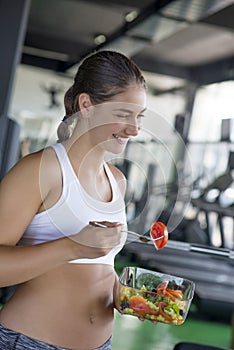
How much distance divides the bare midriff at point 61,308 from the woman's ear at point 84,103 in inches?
12.6

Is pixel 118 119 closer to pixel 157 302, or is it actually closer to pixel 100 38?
pixel 157 302

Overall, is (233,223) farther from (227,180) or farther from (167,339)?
(167,339)

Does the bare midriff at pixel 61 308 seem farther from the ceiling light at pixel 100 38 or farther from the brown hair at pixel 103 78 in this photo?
the ceiling light at pixel 100 38

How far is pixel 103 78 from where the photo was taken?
1.34 metres

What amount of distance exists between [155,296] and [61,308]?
0.20 metres

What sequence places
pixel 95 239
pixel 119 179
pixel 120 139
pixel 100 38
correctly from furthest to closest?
pixel 100 38 → pixel 119 179 → pixel 120 139 → pixel 95 239

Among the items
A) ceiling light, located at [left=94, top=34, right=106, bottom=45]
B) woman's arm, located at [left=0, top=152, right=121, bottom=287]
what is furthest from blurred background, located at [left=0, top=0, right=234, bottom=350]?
woman's arm, located at [left=0, top=152, right=121, bottom=287]

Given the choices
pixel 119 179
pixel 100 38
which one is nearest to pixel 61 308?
pixel 119 179

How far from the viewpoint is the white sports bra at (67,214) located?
4.28ft

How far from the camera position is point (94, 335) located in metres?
1.41

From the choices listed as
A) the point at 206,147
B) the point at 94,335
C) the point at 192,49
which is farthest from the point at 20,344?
the point at 192,49

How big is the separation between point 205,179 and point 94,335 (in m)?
7.87

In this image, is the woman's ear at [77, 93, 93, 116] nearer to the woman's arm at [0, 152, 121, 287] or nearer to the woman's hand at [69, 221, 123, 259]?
the woman's arm at [0, 152, 121, 287]

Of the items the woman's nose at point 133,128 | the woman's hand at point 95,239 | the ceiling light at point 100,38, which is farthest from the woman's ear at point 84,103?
the ceiling light at point 100,38
